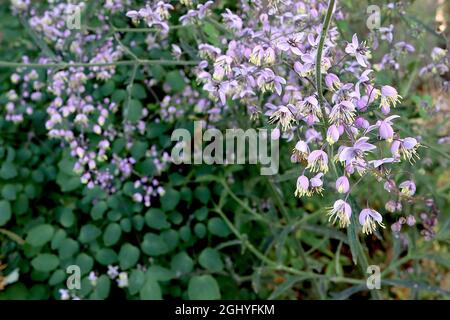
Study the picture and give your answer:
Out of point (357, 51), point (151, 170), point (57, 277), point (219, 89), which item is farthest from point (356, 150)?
point (57, 277)

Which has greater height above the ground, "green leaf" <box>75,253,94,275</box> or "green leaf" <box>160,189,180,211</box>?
"green leaf" <box>160,189,180,211</box>

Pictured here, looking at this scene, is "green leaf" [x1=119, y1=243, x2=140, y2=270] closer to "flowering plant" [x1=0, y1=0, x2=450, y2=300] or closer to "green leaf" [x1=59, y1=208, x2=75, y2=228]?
"flowering plant" [x1=0, y1=0, x2=450, y2=300]

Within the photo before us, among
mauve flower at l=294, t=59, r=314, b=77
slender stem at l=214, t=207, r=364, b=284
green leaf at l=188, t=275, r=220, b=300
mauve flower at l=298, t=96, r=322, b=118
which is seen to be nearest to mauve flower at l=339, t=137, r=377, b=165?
mauve flower at l=298, t=96, r=322, b=118

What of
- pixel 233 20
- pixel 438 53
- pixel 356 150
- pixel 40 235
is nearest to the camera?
pixel 356 150

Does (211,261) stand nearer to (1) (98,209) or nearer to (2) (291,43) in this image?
(1) (98,209)

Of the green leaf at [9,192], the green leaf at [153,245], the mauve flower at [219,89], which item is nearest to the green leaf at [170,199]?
the green leaf at [153,245]

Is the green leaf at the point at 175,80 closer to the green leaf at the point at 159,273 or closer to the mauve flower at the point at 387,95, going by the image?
the green leaf at the point at 159,273

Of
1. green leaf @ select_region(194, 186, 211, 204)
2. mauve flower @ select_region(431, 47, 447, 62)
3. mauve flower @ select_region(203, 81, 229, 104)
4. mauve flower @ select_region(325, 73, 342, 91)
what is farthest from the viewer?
green leaf @ select_region(194, 186, 211, 204)

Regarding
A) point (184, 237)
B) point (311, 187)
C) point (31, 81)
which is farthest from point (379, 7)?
point (31, 81)
